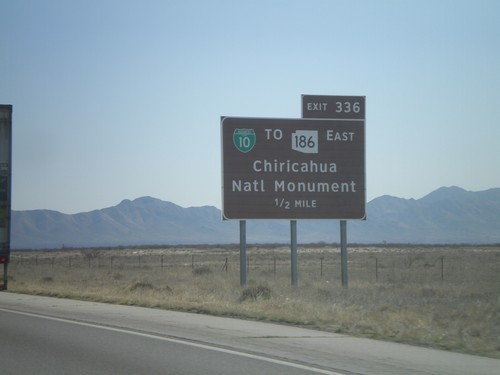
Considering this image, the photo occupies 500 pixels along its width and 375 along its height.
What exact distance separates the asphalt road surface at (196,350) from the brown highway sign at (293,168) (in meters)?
9.50

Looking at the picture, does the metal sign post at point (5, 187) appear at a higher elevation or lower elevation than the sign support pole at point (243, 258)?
higher

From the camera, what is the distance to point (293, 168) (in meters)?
27.0

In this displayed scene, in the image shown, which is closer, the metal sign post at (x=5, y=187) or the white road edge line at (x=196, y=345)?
the white road edge line at (x=196, y=345)

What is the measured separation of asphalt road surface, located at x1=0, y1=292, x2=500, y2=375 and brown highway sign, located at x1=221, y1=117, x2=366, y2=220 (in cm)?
950

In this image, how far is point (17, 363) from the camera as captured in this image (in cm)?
1166

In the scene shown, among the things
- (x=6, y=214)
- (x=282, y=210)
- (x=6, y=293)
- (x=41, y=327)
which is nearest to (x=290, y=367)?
(x=41, y=327)

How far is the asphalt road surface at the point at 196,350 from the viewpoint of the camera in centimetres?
1102

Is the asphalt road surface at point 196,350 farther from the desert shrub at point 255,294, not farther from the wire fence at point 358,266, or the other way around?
the wire fence at point 358,266

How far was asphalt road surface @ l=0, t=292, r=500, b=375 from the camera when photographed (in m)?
11.0

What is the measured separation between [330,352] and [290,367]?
1.58 m

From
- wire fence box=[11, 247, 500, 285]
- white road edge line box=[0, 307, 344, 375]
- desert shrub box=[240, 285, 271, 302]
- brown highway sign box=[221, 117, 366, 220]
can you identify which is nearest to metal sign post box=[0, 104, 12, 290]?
brown highway sign box=[221, 117, 366, 220]

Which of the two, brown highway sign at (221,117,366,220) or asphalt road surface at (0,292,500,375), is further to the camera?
brown highway sign at (221,117,366,220)

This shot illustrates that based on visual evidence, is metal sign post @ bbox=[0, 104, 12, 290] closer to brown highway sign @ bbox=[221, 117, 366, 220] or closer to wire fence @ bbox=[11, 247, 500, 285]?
brown highway sign @ bbox=[221, 117, 366, 220]

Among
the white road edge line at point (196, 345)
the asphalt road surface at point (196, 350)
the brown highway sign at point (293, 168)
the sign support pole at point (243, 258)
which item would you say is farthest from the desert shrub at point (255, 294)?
the white road edge line at point (196, 345)
